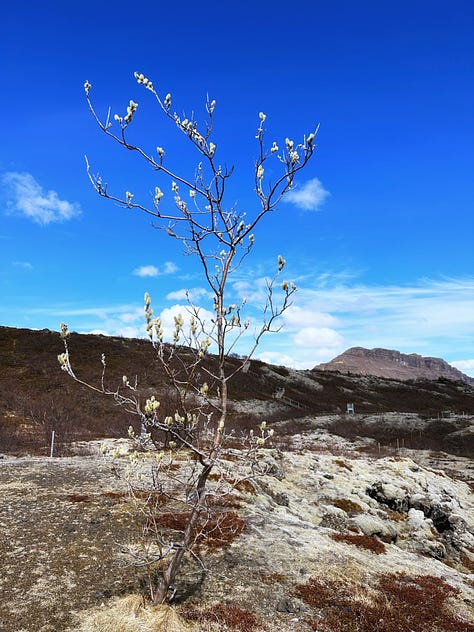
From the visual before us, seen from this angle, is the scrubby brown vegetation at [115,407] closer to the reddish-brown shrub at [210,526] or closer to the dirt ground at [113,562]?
the dirt ground at [113,562]

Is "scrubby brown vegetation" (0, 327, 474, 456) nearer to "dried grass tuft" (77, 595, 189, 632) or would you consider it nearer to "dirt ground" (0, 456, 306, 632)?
"dirt ground" (0, 456, 306, 632)

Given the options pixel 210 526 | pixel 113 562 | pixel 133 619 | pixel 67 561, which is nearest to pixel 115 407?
pixel 210 526

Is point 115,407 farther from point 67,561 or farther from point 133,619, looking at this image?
point 133,619

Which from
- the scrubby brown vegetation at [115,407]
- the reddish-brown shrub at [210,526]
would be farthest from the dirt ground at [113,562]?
the scrubby brown vegetation at [115,407]

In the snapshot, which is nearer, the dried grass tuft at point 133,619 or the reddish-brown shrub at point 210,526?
the dried grass tuft at point 133,619

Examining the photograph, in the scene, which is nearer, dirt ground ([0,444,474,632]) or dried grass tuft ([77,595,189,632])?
dried grass tuft ([77,595,189,632])

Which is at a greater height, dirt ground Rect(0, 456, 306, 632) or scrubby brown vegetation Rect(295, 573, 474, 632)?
dirt ground Rect(0, 456, 306, 632)

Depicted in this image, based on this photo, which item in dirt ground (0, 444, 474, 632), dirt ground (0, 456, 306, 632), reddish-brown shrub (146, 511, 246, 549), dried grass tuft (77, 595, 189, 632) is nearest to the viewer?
dried grass tuft (77, 595, 189, 632)

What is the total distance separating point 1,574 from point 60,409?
1563 inches

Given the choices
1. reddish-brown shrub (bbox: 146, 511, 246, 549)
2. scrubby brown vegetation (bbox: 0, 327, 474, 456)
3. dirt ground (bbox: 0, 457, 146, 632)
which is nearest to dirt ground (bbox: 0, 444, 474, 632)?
dirt ground (bbox: 0, 457, 146, 632)

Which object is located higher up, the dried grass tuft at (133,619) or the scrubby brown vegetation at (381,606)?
the dried grass tuft at (133,619)

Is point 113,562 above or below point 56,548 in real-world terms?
below

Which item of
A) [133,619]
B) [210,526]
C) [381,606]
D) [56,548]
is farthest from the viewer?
[210,526]

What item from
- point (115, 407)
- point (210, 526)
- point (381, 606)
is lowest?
point (381, 606)
